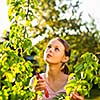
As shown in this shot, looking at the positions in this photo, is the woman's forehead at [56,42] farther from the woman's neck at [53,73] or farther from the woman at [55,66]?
the woman's neck at [53,73]

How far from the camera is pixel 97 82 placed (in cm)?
313

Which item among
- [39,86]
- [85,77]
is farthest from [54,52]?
[85,77]

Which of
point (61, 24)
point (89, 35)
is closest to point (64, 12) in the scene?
point (61, 24)

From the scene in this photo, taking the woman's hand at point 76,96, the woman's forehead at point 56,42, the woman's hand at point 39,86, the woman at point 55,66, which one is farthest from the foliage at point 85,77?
the woman's forehead at point 56,42

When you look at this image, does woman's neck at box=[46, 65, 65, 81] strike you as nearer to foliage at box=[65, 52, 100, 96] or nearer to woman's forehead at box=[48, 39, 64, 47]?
woman's forehead at box=[48, 39, 64, 47]

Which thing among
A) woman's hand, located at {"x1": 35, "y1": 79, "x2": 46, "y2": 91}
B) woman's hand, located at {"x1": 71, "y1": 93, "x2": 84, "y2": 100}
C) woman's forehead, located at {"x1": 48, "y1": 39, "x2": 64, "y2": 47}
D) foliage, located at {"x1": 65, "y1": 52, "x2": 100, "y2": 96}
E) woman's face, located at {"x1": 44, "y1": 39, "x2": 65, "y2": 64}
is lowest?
woman's hand, located at {"x1": 71, "y1": 93, "x2": 84, "y2": 100}

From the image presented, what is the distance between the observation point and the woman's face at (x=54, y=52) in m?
3.76

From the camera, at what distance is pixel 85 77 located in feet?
10.2

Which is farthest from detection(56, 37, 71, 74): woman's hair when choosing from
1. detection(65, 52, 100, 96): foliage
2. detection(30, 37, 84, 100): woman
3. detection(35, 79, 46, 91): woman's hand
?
detection(65, 52, 100, 96): foliage

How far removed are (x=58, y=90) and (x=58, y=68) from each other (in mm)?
214

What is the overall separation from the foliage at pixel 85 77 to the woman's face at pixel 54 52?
2.06ft

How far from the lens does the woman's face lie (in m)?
3.76

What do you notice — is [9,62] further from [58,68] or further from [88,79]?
[58,68]

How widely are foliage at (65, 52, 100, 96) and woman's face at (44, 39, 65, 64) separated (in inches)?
24.8
